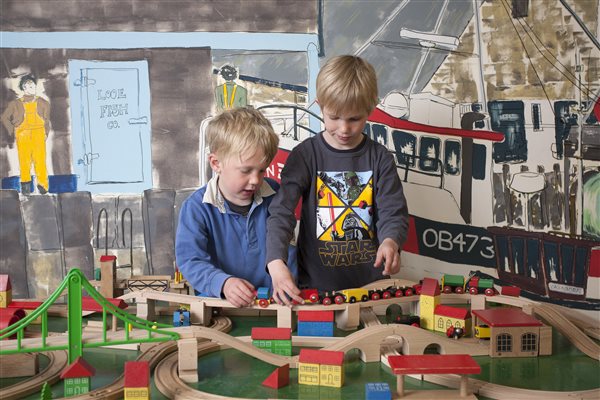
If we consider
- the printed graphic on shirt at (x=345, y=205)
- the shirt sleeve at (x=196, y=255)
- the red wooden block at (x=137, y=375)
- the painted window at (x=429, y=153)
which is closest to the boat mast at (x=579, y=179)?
the painted window at (x=429, y=153)

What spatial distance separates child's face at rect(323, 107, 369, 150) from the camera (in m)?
1.44

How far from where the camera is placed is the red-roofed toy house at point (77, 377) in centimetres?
99

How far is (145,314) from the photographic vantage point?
144cm

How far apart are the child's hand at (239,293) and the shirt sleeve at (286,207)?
0.08 m

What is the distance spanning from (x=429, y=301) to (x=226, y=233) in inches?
19.0

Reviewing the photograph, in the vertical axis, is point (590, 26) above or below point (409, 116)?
above

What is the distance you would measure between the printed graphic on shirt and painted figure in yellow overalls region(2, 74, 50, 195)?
931 mm

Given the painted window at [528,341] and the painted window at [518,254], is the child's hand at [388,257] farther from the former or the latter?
the painted window at [518,254]

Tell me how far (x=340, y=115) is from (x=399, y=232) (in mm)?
288

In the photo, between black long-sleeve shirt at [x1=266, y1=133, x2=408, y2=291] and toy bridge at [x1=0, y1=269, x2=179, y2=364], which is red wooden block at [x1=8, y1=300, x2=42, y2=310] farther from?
black long-sleeve shirt at [x1=266, y1=133, x2=408, y2=291]

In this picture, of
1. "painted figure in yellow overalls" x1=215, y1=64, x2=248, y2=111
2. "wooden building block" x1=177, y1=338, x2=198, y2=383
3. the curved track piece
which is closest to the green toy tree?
"wooden building block" x1=177, y1=338, x2=198, y2=383

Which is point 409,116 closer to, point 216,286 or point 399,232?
point 399,232

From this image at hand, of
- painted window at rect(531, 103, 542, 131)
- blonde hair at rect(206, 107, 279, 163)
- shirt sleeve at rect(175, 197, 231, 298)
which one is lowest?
shirt sleeve at rect(175, 197, 231, 298)

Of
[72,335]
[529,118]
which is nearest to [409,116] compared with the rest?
[529,118]
